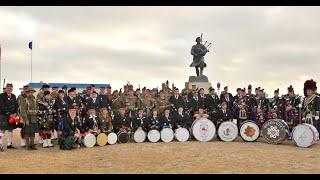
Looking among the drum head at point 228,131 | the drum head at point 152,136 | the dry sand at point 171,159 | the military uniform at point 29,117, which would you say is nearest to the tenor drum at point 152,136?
the drum head at point 152,136

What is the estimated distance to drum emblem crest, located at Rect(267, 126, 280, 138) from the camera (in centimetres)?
1477

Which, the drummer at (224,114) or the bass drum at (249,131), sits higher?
the drummer at (224,114)

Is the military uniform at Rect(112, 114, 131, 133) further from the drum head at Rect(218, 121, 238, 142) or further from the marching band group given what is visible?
the drum head at Rect(218, 121, 238, 142)

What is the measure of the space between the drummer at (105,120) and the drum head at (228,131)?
3790 mm

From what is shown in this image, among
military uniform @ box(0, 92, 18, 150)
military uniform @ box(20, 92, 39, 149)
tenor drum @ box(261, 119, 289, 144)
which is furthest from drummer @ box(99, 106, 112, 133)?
tenor drum @ box(261, 119, 289, 144)

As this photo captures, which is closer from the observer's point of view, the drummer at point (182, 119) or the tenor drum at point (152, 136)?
the tenor drum at point (152, 136)

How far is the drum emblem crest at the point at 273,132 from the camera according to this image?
14773 mm

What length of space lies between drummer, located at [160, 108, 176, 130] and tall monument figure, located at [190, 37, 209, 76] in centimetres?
962

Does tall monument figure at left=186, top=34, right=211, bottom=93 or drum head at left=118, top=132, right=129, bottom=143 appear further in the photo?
tall monument figure at left=186, top=34, right=211, bottom=93

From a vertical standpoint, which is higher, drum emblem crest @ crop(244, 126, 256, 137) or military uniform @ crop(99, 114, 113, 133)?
military uniform @ crop(99, 114, 113, 133)

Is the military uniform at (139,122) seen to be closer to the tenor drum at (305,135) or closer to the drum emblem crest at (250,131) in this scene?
the drum emblem crest at (250,131)

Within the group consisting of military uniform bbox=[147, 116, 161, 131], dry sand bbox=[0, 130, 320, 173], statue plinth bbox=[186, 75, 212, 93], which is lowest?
dry sand bbox=[0, 130, 320, 173]

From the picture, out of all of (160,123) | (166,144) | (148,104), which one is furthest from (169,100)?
(166,144)
